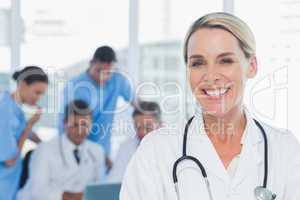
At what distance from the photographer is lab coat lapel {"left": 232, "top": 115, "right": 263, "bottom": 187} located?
104 centimetres

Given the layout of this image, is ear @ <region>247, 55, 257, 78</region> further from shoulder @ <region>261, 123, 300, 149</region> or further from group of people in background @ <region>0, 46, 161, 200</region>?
group of people in background @ <region>0, 46, 161, 200</region>

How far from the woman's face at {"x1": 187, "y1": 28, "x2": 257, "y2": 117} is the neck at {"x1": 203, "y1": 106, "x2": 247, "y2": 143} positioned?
5cm

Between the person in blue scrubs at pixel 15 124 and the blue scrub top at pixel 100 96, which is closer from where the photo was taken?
the person in blue scrubs at pixel 15 124

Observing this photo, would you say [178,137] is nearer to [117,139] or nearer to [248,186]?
[248,186]

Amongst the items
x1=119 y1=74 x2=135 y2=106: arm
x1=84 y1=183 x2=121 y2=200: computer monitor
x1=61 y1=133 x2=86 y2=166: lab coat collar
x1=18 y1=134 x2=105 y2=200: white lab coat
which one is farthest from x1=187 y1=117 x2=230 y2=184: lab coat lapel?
x1=119 y1=74 x2=135 y2=106: arm

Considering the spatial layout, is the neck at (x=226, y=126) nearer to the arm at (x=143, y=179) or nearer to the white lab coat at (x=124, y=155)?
the arm at (x=143, y=179)

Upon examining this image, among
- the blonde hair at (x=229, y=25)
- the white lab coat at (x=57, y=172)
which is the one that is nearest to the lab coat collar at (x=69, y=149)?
the white lab coat at (x=57, y=172)

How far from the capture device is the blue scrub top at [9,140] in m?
2.55

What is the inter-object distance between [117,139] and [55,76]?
1.69ft

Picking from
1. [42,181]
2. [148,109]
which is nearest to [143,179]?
[42,181]

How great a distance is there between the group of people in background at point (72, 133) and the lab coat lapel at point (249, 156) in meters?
1.63

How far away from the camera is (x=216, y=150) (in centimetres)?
109

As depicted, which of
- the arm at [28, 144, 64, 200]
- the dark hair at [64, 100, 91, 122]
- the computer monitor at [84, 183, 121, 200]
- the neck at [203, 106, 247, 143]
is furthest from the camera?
the dark hair at [64, 100, 91, 122]

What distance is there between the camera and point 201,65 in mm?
1011
